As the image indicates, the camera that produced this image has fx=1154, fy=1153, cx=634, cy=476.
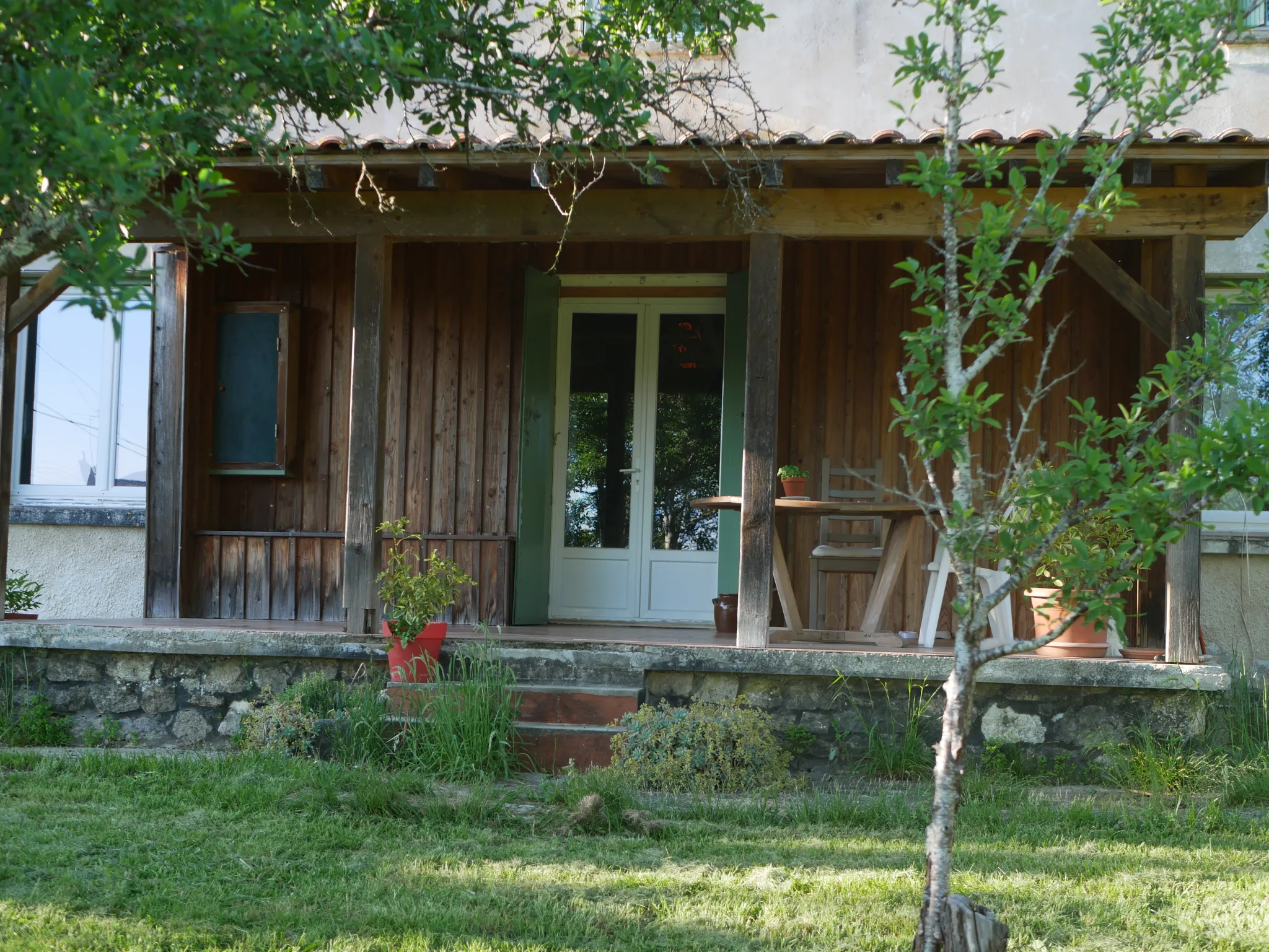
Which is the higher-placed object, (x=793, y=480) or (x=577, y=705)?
(x=793, y=480)

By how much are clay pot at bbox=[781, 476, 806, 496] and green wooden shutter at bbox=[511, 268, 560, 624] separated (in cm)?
163

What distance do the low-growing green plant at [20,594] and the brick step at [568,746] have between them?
3594 millimetres

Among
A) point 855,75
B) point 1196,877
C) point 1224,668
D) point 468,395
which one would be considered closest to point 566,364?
point 468,395

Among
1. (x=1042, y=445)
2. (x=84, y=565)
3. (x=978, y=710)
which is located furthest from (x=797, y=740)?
(x=84, y=565)

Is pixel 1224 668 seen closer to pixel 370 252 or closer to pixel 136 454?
pixel 370 252

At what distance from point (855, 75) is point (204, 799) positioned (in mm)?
6247

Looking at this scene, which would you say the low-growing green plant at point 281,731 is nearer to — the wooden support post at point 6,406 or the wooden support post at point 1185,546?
the wooden support post at point 6,406

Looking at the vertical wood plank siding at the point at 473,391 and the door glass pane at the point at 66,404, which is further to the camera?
the door glass pane at the point at 66,404

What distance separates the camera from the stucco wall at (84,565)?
7.82 m

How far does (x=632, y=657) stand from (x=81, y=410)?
474 centimetres

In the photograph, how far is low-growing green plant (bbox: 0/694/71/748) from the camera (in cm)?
588

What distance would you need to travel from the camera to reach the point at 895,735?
5547 mm

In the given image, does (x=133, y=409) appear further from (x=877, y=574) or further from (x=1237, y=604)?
(x=1237, y=604)

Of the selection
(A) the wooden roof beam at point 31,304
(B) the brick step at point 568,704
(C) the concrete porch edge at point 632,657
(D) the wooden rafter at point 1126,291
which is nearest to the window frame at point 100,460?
Result: (A) the wooden roof beam at point 31,304
